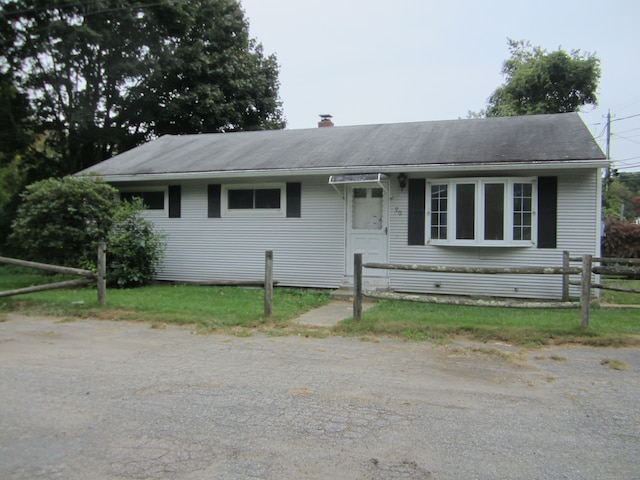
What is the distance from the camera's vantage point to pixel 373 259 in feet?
37.4

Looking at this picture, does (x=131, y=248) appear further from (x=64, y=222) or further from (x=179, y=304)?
(x=179, y=304)

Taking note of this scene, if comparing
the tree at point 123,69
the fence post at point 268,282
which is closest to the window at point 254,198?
the fence post at point 268,282

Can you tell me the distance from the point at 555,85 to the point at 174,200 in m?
20.5

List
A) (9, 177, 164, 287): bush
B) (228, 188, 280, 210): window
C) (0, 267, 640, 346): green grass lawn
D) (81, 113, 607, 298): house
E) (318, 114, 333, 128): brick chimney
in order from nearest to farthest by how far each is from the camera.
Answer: (0, 267, 640, 346): green grass lawn, (81, 113, 607, 298): house, (9, 177, 164, 287): bush, (228, 188, 280, 210): window, (318, 114, 333, 128): brick chimney

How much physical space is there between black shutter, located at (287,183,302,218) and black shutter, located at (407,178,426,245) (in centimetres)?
266

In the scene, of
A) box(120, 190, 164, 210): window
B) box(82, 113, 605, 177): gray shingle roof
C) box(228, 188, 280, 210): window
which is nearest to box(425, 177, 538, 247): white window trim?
box(82, 113, 605, 177): gray shingle roof

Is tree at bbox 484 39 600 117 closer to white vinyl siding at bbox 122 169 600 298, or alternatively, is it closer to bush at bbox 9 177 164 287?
white vinyl siding at bbox 122 169 600 298

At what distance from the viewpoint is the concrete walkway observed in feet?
26.3

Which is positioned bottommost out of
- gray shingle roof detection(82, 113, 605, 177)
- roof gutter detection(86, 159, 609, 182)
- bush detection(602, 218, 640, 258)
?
bush detection(602, 218, 640, 258)

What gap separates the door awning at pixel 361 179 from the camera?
10516mm

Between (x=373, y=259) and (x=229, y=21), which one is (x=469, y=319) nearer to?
(x=373, y=259)

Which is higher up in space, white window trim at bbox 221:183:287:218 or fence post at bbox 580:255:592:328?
white window trim at bbox 221:183:287:218

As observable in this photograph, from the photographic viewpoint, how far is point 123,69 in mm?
20188

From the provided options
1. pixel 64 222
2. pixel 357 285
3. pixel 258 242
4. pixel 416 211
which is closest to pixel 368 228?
pixel 416 211
